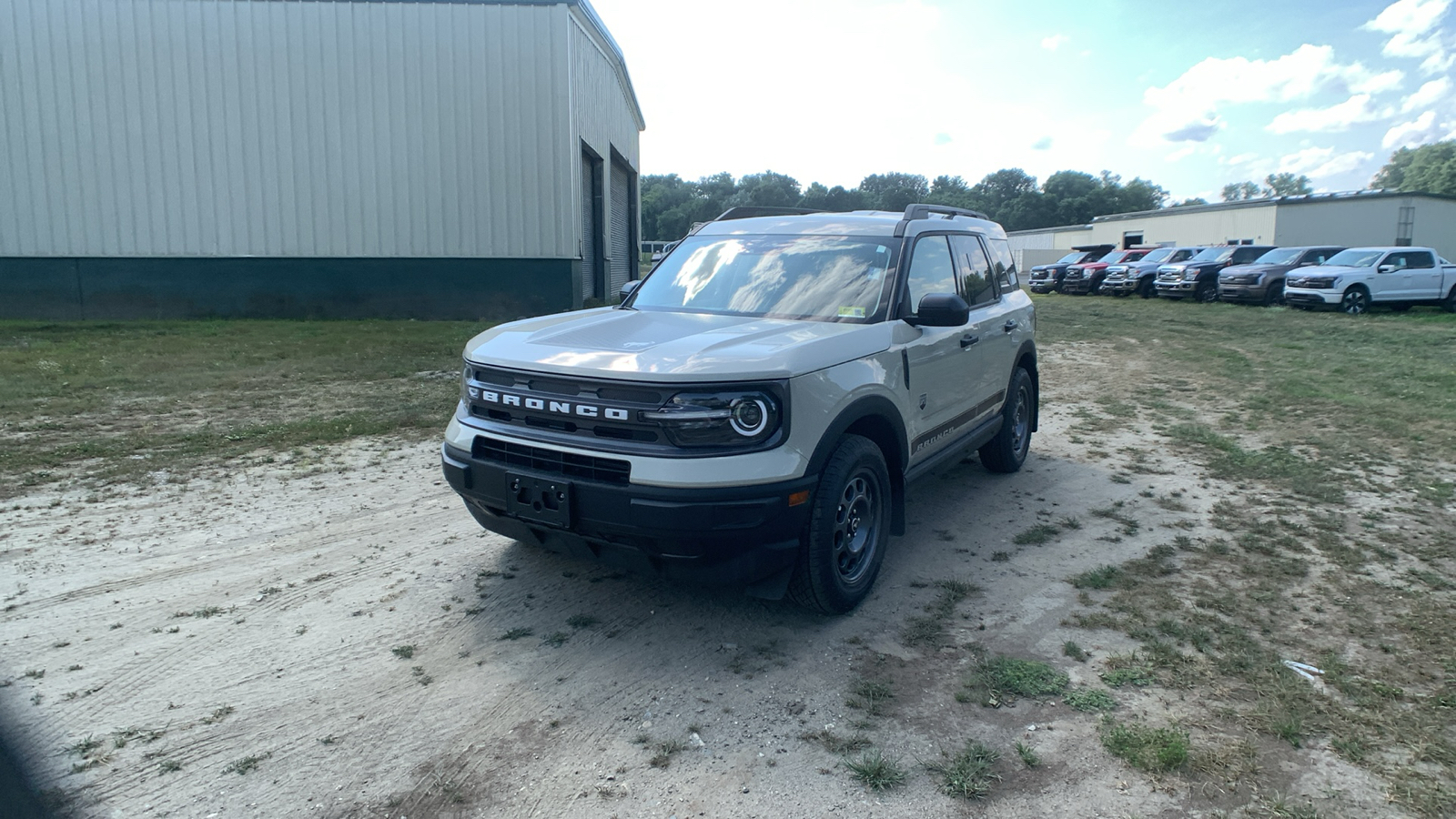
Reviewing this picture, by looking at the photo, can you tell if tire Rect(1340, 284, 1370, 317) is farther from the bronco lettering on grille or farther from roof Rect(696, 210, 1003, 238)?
the bronco lettering on grille

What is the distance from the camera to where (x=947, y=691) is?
138 inches

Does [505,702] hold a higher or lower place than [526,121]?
lower

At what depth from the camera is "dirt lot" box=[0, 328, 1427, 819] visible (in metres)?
2.87

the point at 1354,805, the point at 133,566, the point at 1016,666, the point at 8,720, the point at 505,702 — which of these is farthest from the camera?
the point at 133,566

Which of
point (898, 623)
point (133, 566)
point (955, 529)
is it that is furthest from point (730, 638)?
point (133, 566)

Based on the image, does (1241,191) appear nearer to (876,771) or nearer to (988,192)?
(988,192)

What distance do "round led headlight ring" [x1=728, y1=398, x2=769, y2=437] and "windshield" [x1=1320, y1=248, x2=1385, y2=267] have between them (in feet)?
82.6

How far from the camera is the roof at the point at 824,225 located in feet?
16.9

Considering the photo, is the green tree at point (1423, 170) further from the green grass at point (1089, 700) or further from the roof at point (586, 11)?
the green grass at point (1089, 700)

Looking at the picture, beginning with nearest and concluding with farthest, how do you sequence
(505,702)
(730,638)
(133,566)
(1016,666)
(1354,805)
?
(1354,805) → (505,702) → (1016,666) → (730,638) → (133,566)

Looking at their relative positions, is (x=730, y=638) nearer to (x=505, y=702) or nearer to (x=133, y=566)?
(x=505, y=702)

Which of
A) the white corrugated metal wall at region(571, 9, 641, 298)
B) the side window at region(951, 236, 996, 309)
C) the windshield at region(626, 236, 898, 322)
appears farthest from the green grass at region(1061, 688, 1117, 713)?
the white corrugated metal wall at region(571, 9, 641, 298)

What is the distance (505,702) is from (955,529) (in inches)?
124

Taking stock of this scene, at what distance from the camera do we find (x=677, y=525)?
3.49m
